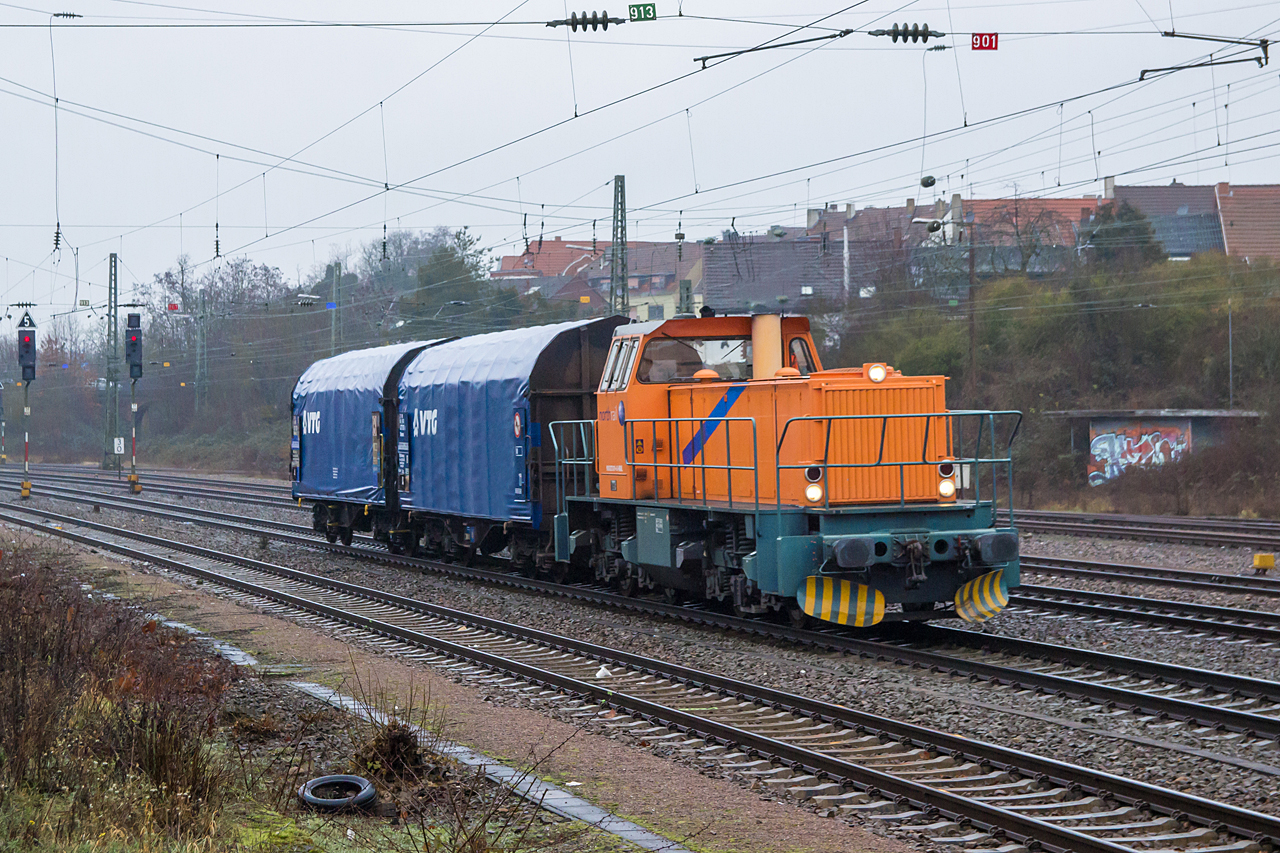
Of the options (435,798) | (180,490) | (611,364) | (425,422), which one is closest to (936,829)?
(435,798)

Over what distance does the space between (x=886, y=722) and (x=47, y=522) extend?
2777 cm

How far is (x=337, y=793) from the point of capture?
647 centimetres

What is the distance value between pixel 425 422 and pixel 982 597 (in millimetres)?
10768

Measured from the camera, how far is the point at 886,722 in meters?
7.97

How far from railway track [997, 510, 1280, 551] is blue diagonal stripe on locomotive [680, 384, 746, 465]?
6.95m

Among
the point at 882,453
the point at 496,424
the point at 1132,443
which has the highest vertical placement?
the point at 496,424

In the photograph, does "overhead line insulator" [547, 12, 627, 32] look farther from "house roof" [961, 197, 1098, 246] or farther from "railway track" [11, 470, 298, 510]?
"house roof" [961, 197, 1098, 246]

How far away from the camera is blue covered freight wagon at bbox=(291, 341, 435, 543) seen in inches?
825

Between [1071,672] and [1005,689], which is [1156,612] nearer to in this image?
[1071,672]

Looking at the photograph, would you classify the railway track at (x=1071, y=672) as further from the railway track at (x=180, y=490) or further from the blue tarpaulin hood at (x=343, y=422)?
the railway track at (x=180, y=490)

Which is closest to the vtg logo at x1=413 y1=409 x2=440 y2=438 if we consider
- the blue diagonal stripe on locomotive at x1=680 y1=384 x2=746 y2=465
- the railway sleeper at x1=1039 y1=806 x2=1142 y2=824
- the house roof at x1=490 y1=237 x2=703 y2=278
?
the blue diagonal stripe on locomotive at x1=680 y1=384 x2=746 y2=465

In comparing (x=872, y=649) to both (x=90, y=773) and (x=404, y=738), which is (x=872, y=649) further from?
(x=90, y=773)

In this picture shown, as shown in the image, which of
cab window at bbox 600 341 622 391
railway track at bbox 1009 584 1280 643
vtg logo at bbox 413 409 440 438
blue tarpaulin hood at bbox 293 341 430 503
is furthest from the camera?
blue tarpaulin hood at bbox 293 341 430 503

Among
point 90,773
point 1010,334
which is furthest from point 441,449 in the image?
point 1010,334
